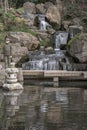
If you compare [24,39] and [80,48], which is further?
[24,39]

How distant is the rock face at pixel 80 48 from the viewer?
23.8 meters

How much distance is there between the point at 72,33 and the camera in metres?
28.7

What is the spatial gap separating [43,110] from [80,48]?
41.0 ft

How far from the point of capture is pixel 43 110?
11.9m

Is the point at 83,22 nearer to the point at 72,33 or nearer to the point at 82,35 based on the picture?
the point at 72,33

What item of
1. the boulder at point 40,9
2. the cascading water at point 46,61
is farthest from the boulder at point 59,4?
the cascading water at point 46,61

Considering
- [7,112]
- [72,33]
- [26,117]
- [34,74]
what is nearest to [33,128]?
[26,117]


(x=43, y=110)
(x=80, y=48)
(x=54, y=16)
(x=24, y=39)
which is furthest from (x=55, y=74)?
(x=54, y=16)

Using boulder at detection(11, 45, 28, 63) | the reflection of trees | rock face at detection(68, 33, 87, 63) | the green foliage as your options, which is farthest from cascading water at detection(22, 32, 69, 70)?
the reflection of trees

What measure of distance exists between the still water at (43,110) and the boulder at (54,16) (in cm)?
1482

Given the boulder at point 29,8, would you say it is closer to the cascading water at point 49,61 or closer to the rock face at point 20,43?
the rock face at point 20,43

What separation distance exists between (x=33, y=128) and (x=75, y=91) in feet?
25.6

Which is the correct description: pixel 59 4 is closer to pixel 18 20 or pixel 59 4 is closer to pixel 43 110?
pixel 18 20

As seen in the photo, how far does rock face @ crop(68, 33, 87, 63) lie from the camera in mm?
23828
